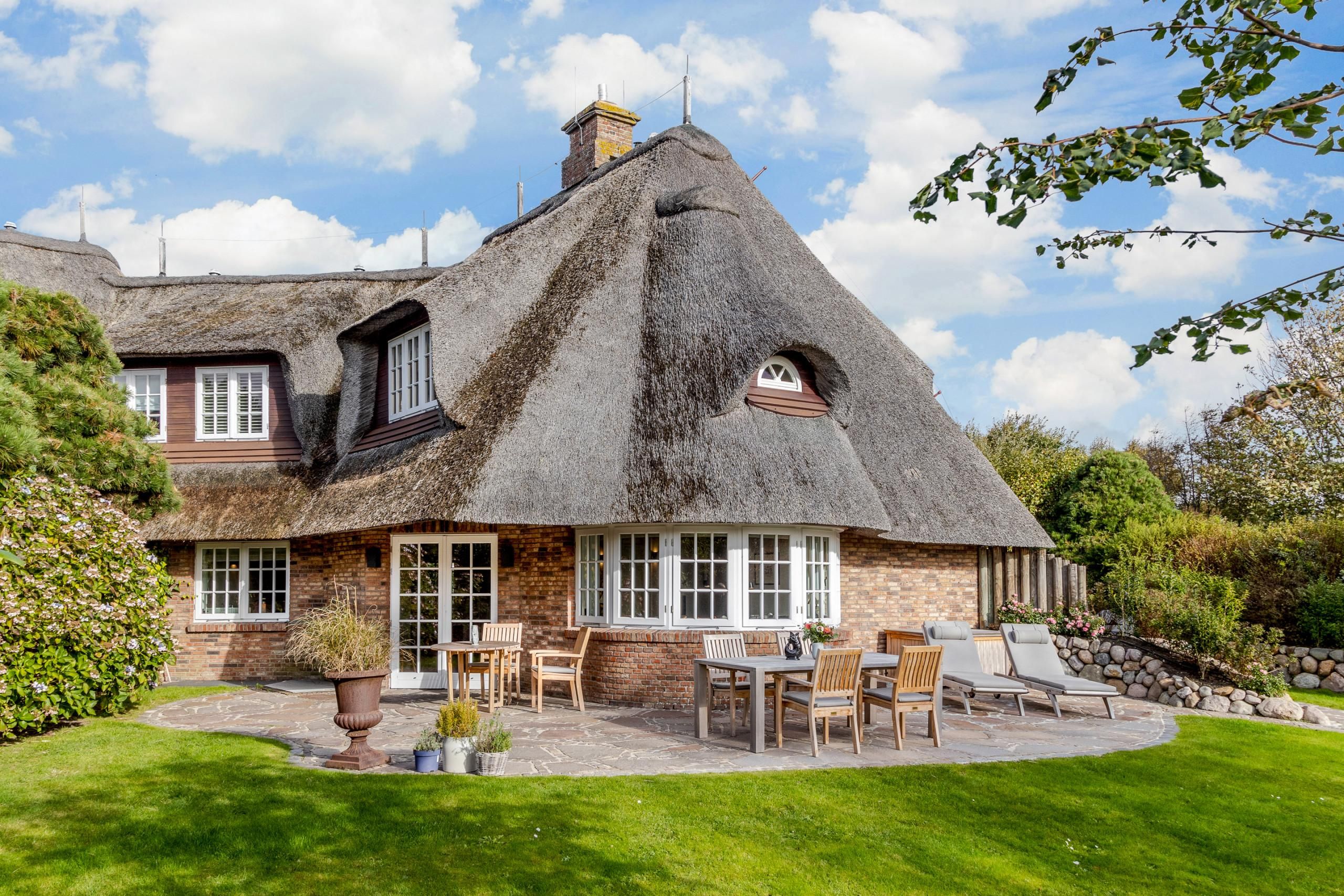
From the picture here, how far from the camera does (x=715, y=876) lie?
5859 millimetres

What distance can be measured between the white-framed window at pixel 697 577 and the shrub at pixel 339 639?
8.74 ft

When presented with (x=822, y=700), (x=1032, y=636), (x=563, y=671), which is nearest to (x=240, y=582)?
(x=563, y=671)

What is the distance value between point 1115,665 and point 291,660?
11722mm

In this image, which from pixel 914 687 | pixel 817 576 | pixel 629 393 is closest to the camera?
pixel 914 687

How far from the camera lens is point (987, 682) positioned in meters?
11.1

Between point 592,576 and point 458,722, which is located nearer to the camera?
point 458,722

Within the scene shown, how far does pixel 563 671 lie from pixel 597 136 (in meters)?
10.6

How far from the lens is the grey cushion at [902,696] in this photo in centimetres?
Answer: 922

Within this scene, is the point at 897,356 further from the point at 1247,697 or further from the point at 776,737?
the point at 776,737

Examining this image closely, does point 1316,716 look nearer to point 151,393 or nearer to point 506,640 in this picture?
point 506,640

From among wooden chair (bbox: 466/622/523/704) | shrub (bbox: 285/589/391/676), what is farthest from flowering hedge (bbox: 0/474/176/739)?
wooden chair (bbox: 466/622/523/704)

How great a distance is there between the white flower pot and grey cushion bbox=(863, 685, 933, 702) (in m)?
3.84

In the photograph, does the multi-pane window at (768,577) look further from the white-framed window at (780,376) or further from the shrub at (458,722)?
the shrub at (458,722)

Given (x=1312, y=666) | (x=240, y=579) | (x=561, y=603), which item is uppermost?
(x=240, y=579)
